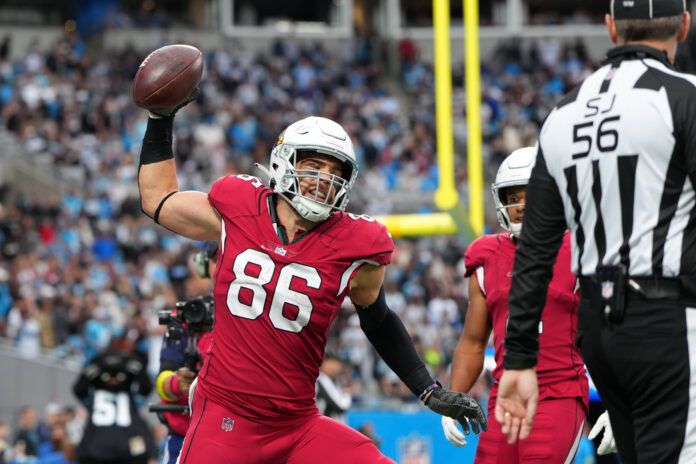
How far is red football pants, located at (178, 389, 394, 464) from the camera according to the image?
4.14 m

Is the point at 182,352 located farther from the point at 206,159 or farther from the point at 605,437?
the point at 206,159

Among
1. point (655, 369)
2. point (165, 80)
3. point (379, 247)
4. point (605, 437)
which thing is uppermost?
point (165, 80)

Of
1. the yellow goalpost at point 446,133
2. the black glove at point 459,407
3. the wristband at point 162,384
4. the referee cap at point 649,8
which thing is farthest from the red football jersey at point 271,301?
the yellow goalpost at point 446,133

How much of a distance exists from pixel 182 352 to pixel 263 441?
1.56 metres

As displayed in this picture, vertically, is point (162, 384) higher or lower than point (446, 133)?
lower

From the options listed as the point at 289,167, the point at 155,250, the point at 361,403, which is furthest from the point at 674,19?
the point at 155,250

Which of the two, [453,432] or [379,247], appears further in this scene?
[453,432]

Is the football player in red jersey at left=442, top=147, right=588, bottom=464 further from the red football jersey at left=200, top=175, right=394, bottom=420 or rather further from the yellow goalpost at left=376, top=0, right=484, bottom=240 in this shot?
the yellow goalpost at left=376, top=0, right=484, bottom=240

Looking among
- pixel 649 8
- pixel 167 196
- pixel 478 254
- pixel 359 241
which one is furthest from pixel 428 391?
pixel 649 8

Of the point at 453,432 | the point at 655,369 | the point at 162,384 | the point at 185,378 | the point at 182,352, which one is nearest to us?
the point at 655,369

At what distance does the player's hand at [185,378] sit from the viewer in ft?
17.2

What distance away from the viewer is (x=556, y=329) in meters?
4.53

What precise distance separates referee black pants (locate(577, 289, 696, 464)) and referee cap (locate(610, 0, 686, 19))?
74 cm

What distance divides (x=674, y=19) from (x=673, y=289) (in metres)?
0.72
